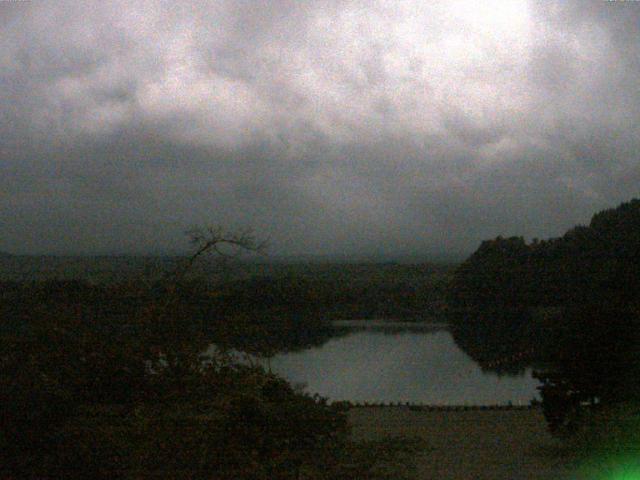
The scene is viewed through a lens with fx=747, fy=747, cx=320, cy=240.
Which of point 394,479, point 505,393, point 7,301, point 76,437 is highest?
point 7,301

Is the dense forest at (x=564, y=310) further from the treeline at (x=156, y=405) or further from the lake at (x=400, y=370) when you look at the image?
the treeline at (x=156, y=405)

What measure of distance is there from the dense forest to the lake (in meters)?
0.76

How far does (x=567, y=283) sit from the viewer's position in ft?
64.2

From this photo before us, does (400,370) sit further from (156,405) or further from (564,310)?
(156,405)

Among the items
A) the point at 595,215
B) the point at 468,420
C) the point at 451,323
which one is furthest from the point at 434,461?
the point at 595,215

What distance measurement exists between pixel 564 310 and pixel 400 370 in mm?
6389

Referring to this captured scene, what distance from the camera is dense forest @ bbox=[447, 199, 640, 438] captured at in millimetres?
9805

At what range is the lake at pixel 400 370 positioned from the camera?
14883 mm

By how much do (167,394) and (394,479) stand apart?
80.6 inches

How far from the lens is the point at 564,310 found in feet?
39.4

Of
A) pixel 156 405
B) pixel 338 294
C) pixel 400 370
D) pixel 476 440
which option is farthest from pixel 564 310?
pixel 156 405

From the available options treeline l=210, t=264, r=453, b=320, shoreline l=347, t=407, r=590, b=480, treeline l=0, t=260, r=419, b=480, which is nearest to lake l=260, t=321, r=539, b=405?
treeline l=210, t=264, r=453, b=320

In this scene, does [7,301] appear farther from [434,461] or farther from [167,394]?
[434,461]

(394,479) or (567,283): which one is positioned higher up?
(567,283)
